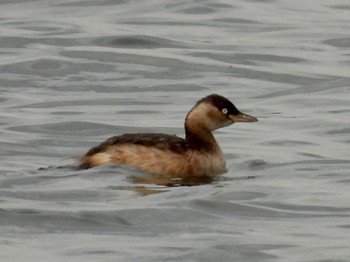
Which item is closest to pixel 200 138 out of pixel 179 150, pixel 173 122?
pixel 179 150

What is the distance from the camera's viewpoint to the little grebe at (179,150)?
556 inches

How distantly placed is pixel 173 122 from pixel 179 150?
109 inches

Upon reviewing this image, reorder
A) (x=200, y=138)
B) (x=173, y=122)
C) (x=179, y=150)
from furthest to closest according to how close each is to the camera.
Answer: (x=173, y=122) → (x=200, y=138) → (x=179, y=150)

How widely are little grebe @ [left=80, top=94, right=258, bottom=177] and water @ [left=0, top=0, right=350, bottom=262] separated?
136 millimetres

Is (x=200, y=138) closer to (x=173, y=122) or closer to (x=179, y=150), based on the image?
(x=179, y=150)

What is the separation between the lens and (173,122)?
17.1 m

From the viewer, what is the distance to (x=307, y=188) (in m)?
13.8

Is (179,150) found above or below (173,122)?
above

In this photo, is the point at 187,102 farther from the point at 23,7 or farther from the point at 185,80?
the point at 23,7

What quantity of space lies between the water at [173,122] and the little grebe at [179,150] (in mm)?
136

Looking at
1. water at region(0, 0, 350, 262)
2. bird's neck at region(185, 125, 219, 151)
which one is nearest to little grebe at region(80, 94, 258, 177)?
bird's neck at region(185, 125, 219, 151)

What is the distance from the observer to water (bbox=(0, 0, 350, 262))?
11.9 m

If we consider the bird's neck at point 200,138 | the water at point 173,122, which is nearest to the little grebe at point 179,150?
the bird's neck at point 200,138

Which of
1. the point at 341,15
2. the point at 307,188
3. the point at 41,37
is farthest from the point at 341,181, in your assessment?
the point at 341,15
